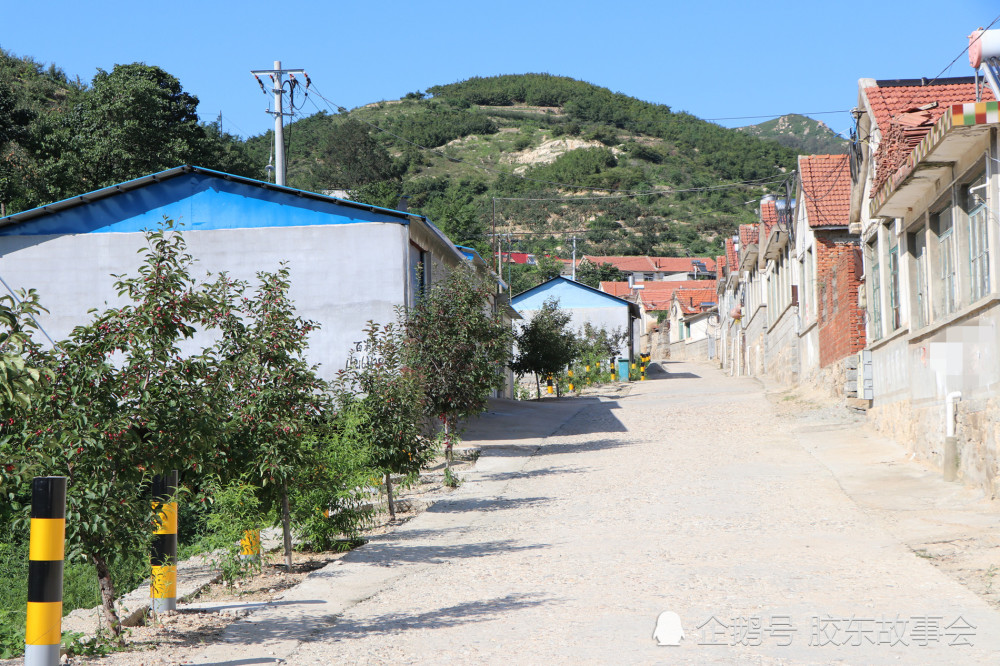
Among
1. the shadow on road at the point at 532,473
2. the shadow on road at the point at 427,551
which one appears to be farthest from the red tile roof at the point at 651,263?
the shadow on road at the point at 427,551

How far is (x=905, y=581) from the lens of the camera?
705cm

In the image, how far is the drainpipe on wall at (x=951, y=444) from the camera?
11.1 metres

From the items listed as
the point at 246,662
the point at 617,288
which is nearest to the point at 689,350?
the point at 617,288

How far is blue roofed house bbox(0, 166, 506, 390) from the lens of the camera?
1895 cm

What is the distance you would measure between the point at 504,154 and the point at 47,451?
14021cm

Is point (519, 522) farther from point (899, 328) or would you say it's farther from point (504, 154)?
point (504, 154)

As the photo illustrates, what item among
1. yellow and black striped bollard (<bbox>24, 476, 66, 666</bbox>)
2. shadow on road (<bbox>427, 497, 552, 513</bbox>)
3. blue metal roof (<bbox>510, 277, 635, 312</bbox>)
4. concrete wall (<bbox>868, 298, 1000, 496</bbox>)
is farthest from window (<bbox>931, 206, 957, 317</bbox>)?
blue metal roof (<bbox>510, 277, 635, 312</bbox>)

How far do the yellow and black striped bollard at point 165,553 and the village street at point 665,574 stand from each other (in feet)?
2.28

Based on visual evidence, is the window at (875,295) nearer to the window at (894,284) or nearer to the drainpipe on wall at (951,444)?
the window at (894,284)

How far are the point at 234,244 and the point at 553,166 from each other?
367 feet

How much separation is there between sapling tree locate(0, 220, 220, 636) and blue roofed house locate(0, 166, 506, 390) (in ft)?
40.0

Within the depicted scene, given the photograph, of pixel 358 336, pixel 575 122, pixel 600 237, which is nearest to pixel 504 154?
pixel 575 122

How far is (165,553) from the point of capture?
671 centimetres

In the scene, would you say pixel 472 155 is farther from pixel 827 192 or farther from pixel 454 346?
pixel 454 346
